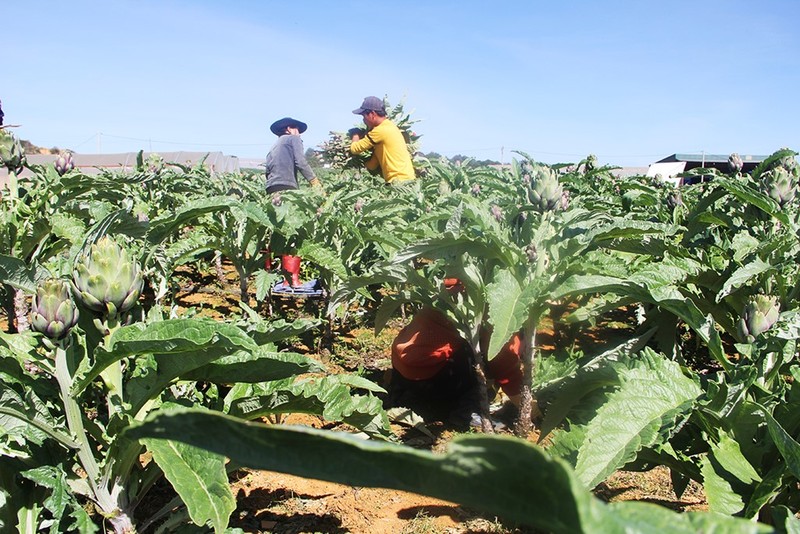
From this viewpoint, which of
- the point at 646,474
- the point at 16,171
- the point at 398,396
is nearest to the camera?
the point at 646,474

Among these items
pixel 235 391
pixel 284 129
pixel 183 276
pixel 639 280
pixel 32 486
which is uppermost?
pixel 284 129

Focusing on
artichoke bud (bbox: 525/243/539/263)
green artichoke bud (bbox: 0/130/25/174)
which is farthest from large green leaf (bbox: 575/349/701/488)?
green artichoke bud (bbox: 0/130/25/174)

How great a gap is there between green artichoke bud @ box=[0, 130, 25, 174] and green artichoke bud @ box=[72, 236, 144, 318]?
269 centimetres

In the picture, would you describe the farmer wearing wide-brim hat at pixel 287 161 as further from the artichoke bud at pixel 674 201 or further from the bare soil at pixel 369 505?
the bare soil at pixel 369 505

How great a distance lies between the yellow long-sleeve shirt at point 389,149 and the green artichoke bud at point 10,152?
129 inches

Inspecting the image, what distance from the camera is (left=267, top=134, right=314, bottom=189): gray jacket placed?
5820mm

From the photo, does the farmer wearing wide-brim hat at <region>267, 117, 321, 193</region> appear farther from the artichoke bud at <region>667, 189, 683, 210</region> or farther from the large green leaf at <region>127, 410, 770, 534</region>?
the large green leaf at <region>127, 410, 770, 534</region>

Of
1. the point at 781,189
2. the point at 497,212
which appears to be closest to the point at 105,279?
the point at 497,212

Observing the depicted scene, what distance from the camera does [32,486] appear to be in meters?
1.42

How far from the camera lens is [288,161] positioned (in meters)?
5.85

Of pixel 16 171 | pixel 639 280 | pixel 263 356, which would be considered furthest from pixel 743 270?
pixel 16 171

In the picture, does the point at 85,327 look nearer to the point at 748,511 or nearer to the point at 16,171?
the point at 748,511

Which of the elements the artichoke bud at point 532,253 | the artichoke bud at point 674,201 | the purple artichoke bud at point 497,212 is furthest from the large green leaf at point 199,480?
the artichoke bud at point 674,201

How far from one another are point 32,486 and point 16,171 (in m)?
2.81
